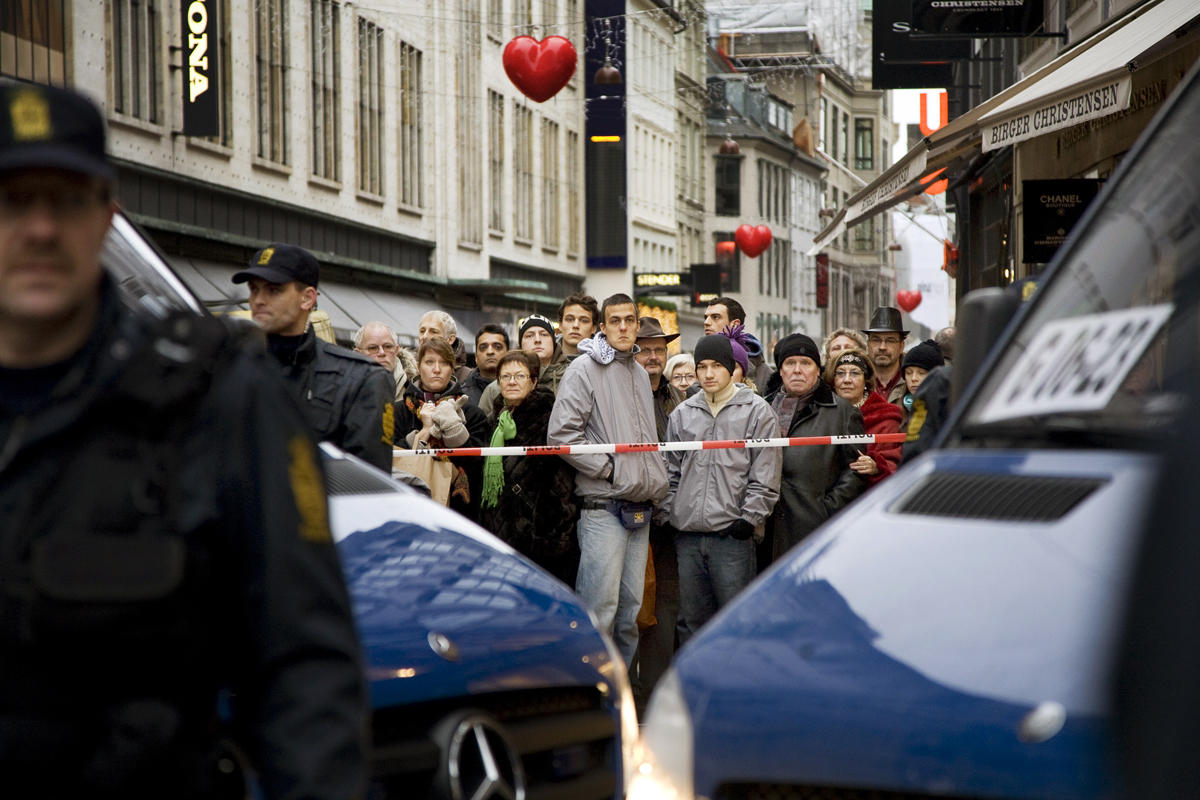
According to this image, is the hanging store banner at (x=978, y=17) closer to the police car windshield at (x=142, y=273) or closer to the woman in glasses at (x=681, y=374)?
the woman in glasses at (x=681, y=374)

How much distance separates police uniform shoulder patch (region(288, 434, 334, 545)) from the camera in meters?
2.37

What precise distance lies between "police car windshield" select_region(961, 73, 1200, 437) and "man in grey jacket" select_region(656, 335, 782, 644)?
523 centimetres

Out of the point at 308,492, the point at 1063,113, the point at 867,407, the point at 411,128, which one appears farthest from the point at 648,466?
the point at 411,128

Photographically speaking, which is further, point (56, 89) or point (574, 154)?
point (574, 154)

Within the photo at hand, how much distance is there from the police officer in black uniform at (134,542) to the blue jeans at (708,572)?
21.8ft

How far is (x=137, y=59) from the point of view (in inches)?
1038

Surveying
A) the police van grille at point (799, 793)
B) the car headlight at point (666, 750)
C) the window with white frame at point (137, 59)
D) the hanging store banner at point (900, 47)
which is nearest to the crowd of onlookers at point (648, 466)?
the car headlight at point (666, 750)

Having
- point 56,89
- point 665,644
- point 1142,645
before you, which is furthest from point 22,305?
point 665,644

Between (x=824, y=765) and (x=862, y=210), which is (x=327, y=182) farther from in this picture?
(x=824, y=765)

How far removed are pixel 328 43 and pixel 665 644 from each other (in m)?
27.5

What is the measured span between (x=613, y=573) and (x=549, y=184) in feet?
148

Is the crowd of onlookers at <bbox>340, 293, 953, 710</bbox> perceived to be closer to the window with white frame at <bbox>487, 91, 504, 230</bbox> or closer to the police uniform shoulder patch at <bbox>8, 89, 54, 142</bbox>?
the police uniform shoulder patch at <bbox>8, 89, 54, 142</bbox>

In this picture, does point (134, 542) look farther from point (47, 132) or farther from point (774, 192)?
point (774, 192)

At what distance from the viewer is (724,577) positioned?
8.94 meters
